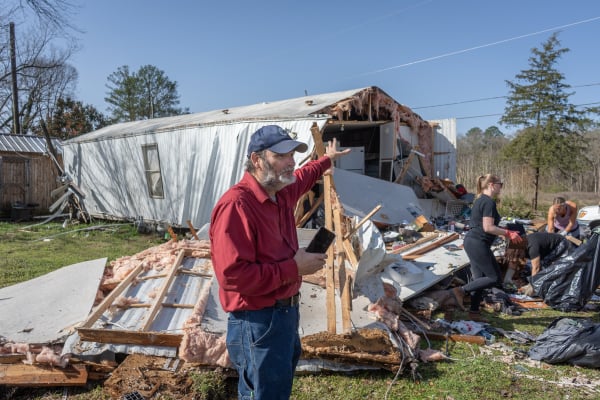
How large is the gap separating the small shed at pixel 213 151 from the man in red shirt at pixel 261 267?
236 inches

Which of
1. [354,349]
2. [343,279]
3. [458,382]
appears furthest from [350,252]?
[458,382]

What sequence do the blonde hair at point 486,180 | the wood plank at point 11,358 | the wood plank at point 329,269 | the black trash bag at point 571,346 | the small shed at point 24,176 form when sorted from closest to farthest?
1. the wood plank at point 11,358
2. the black trash bag at point 571,346
3. the wood plank at point 329,269
4. the blonde hair at point 486,180
5. the small shed at point 24,176

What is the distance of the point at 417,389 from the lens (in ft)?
11.9

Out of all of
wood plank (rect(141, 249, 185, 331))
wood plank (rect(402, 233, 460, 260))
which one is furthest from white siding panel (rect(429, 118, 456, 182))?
wood plank (rect(141, 249, 185, 331))

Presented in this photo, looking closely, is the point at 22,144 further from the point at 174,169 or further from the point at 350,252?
the point at 350,252

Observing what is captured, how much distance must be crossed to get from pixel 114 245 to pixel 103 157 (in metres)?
5.02

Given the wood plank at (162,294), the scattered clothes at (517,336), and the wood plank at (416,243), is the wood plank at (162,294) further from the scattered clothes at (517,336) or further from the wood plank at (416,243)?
the scattered clothes at (517,336)

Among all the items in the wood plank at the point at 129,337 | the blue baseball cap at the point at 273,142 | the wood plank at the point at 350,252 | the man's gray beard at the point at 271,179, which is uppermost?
the blue baseball cap at the point at 273,142

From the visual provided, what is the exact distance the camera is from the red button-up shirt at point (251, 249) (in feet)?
6.15

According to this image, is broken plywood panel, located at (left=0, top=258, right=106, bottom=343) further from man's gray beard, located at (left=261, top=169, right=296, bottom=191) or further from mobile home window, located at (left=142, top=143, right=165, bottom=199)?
mobile home window, located at (left=142, top=143, right=165, bottom=199)

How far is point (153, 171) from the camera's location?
11.8 meters

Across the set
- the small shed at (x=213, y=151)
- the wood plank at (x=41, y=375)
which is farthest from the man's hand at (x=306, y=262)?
the small shed at (x=213, y=151)

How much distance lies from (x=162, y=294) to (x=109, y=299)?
544 mm

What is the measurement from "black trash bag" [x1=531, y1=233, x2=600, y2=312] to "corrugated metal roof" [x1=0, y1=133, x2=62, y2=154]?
688 inches
